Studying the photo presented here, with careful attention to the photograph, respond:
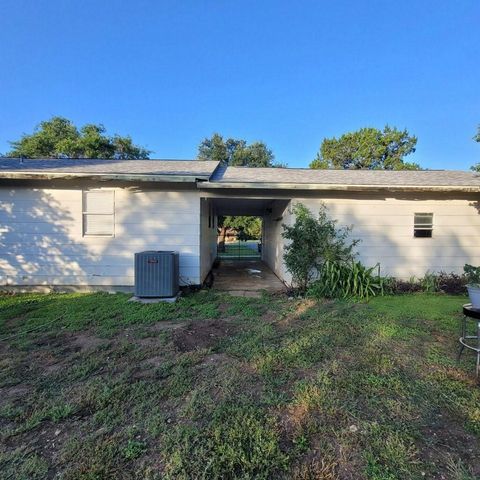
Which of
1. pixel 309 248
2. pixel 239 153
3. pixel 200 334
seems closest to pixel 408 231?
pixel 309 248

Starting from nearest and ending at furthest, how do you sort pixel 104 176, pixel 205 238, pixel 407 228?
pixel 104 176
pixel 407 228
pixel 205 238

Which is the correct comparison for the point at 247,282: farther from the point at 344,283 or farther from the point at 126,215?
the point at 126,215

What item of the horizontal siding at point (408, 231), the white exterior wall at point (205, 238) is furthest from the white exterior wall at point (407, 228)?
the white exterior wall at point (205, 238)

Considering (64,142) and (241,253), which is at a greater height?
(64,142)

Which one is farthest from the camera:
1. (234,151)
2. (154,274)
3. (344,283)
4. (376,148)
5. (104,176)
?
(234,151)

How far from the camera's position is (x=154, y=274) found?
6.07 meters

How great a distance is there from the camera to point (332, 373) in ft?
10.1

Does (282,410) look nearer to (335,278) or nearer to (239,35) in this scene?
(335,278)

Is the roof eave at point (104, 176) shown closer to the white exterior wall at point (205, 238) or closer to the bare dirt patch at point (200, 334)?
the white exterior wall at point (205, 238)

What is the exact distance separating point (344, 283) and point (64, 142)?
20885mm

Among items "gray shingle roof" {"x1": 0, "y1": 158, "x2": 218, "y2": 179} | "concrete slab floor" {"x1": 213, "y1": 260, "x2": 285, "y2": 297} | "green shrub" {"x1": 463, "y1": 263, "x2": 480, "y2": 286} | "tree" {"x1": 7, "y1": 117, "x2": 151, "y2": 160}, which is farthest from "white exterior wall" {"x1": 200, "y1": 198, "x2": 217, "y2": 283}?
"tree" {"x1": 7, "y1": 117, "x2": 151, "y2": 160}

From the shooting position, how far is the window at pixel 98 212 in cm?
695

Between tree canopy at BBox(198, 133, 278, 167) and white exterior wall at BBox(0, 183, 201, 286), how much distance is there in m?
22.4

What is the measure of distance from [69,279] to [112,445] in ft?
19.3
